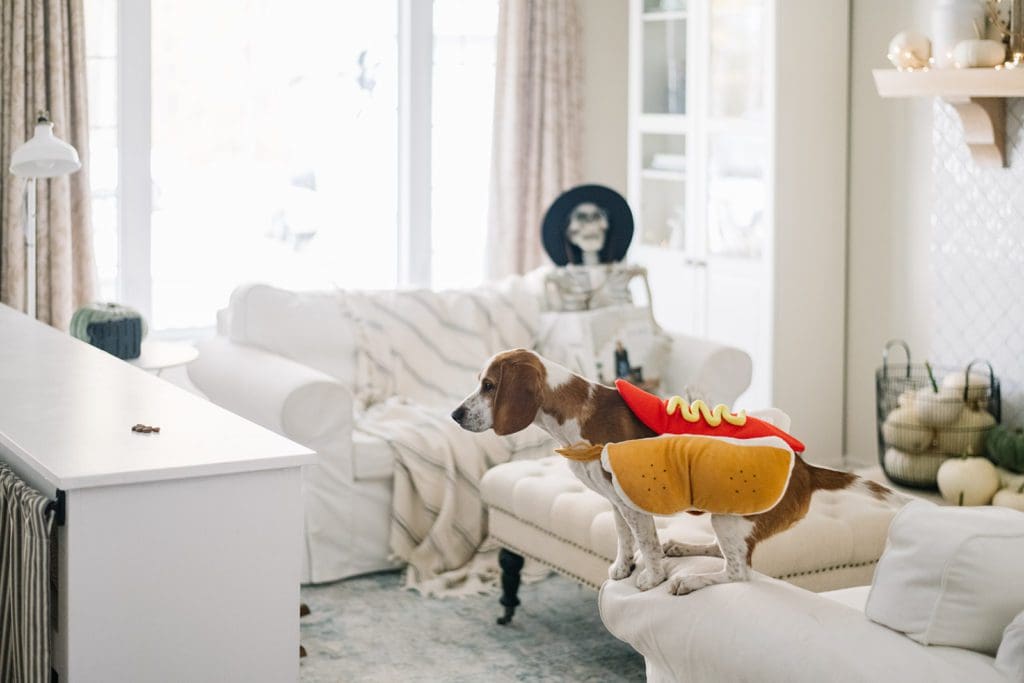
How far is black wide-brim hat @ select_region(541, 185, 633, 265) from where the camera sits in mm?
4797

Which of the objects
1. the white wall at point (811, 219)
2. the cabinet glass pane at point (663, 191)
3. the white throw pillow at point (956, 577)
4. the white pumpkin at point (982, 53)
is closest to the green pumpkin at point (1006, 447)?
the white wall at point (811, 219)

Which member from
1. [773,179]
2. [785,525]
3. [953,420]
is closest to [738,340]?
[773,179]

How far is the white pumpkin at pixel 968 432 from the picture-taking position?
4348mm

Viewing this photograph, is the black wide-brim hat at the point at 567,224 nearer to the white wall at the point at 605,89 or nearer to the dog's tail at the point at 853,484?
the white wall at the point at 605,89

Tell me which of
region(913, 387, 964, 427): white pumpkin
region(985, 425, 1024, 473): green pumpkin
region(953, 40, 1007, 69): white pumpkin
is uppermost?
region(953, 40, 1007, 69): white pumpkin

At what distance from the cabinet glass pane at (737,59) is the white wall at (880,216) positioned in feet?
1.29

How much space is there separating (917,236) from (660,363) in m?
1.15

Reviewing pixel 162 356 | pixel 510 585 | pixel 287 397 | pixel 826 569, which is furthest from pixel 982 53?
pixel 162 356

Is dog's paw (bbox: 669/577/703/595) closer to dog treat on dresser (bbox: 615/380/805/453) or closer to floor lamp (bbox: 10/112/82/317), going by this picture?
dog treat on dresser (bbox: 615/380/805/453)

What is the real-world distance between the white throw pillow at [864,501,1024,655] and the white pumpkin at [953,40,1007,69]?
103 inches

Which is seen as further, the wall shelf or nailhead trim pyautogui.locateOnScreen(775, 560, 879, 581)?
the wall shelf

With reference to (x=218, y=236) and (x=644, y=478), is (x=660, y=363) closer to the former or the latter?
(x=218, y=236)

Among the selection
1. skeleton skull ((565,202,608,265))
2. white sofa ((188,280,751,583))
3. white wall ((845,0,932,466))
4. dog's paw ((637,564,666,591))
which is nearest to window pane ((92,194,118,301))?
white sofa ((188,280,751,583))

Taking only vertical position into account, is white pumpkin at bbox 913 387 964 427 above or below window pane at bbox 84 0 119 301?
below
